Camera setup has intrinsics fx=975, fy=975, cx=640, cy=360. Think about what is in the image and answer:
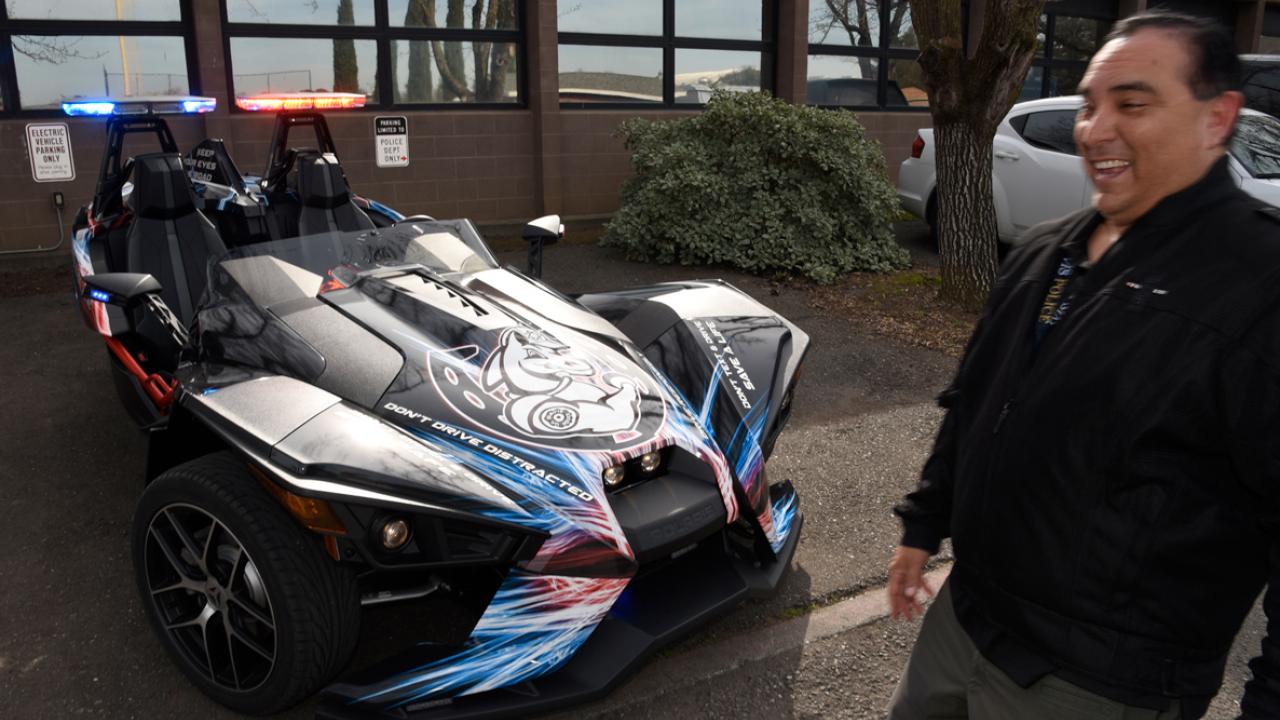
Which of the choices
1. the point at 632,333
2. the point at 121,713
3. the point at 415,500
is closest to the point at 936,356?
the point at 632,333

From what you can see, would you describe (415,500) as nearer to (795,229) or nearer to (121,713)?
(121,713)

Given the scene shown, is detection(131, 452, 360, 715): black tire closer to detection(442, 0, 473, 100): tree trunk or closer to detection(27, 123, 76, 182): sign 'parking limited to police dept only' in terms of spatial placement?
detection(27, 123, 76, 182): sign 'parking limited to police dept only'

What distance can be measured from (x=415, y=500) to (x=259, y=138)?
802cm

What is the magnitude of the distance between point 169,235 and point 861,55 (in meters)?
10.3

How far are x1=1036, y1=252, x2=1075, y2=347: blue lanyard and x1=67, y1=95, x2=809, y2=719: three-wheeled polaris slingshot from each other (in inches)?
53.0

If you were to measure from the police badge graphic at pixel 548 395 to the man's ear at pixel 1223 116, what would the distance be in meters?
1.77

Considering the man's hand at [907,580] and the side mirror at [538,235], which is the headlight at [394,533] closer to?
the man's hand at [907,580]

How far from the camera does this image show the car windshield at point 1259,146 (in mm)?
7525

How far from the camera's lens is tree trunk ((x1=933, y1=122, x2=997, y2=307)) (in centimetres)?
732

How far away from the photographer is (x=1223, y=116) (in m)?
1.54

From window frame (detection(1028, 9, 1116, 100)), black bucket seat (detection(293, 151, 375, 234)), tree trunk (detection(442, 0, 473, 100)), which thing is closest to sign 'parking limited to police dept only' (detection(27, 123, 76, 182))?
black bucket seat (detection(293, 151, 375, 234))

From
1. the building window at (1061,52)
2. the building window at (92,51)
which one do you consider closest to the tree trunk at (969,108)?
the building window at (92,51)

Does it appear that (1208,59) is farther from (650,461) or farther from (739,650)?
(739,650)

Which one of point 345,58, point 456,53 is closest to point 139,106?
point 345,58
